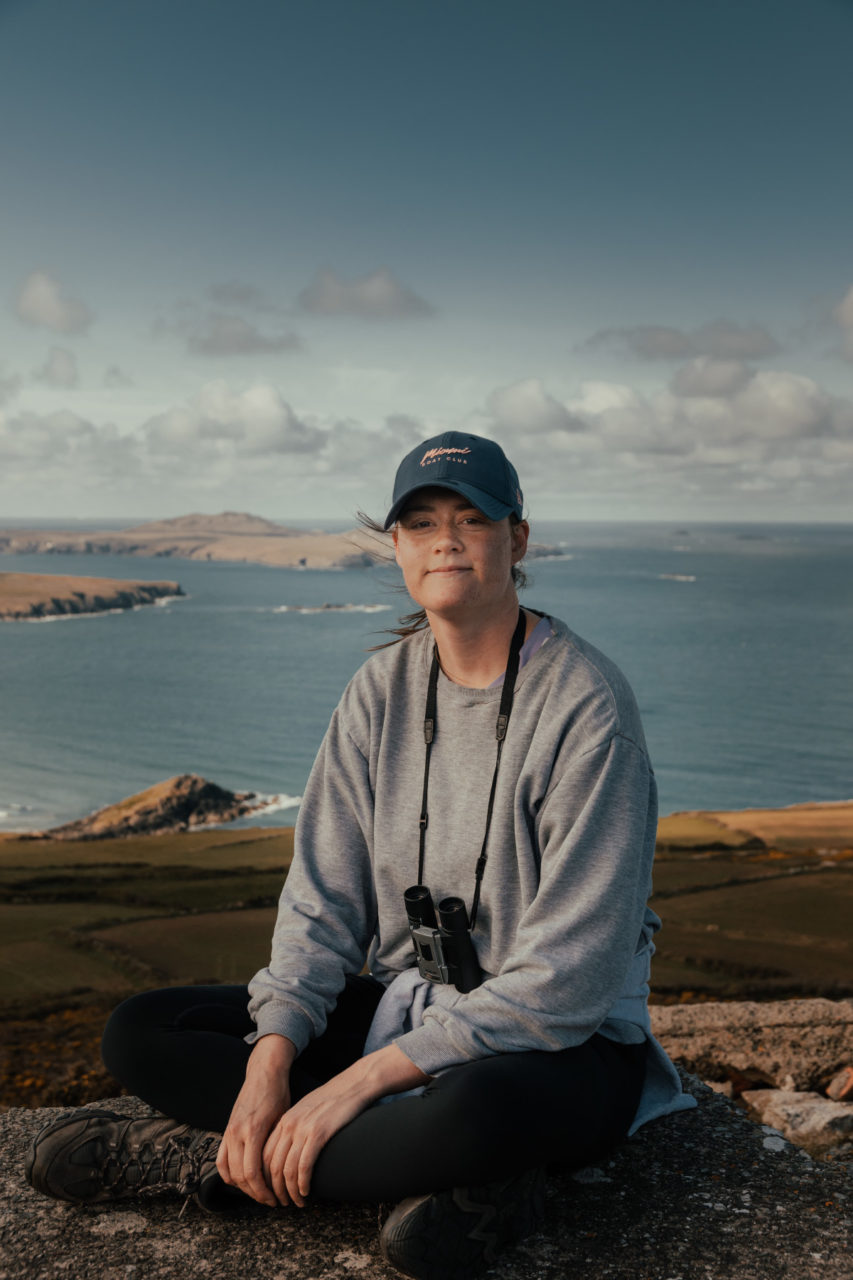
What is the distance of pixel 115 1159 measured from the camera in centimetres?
242

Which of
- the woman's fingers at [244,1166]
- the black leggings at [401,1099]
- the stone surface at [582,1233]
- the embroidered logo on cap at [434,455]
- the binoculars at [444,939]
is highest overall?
the embroidered logo on cap at [434,455]

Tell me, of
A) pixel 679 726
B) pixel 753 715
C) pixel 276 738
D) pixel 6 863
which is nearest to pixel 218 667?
pixel 276 738

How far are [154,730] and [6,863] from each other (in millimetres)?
47567

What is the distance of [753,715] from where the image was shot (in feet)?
209

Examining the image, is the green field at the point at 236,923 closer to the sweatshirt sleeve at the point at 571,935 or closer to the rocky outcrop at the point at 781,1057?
the rocky outcrop at the point at 781,1057

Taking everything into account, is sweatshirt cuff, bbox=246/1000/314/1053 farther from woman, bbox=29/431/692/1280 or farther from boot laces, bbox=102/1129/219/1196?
boot laces, bbox=102/1129/219/1196

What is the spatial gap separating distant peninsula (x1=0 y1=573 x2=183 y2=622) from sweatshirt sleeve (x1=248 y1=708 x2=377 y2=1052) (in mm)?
85726

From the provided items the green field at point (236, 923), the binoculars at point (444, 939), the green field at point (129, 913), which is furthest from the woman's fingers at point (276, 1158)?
the green field at point (129, 913)

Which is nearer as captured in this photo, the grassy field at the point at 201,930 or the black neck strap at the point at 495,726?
the black neck strap at the point at 495,726

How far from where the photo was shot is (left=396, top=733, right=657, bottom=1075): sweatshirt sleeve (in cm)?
220

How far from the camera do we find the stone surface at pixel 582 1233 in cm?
220

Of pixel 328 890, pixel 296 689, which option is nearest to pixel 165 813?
pixel 328 890

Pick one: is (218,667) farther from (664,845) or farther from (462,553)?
(462,553)

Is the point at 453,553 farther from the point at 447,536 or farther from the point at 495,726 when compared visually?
the point at 495,726
